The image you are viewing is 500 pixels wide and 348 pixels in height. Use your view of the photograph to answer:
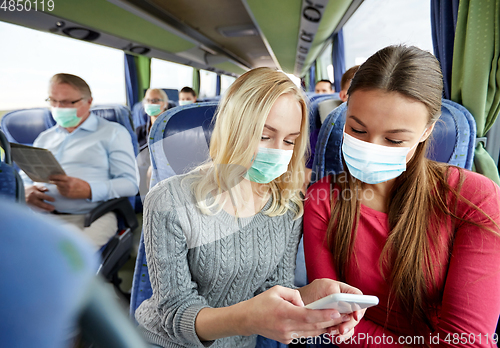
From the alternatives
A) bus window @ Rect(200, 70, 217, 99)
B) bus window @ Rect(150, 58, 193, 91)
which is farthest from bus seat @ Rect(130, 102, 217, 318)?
bus window @ Rect(200, 70, 217, 99)

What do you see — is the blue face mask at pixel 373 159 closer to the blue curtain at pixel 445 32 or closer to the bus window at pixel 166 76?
the blue curtain at pixel 445 32

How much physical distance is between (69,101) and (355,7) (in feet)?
6.20

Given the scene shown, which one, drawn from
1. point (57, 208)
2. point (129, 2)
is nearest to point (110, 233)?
point (57, 208)

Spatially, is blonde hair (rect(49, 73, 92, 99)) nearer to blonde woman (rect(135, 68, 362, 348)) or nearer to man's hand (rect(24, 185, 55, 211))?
Answer: man's hand (rect(24, 185, 55, 211))

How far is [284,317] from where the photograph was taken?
666mm

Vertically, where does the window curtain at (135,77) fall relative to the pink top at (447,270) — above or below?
above

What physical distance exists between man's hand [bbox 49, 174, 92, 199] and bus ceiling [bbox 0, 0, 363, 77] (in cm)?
115

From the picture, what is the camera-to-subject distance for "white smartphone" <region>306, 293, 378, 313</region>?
57 cm

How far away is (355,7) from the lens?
4.71 feet

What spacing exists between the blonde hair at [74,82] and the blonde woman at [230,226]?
1551mm

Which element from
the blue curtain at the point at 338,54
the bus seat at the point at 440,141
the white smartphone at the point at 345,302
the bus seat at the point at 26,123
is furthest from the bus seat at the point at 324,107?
the bus seat at the point at 26,123

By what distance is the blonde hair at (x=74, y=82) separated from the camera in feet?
6.28

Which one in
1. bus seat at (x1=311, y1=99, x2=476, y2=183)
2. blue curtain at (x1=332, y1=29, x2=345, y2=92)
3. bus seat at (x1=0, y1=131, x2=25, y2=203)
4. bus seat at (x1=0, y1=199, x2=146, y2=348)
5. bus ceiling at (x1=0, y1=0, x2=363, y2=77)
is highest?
bus ceiling at (x1=0, y1=0, x2=363, y2=77)

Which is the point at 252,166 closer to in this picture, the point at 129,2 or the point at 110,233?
the point at 110,233
